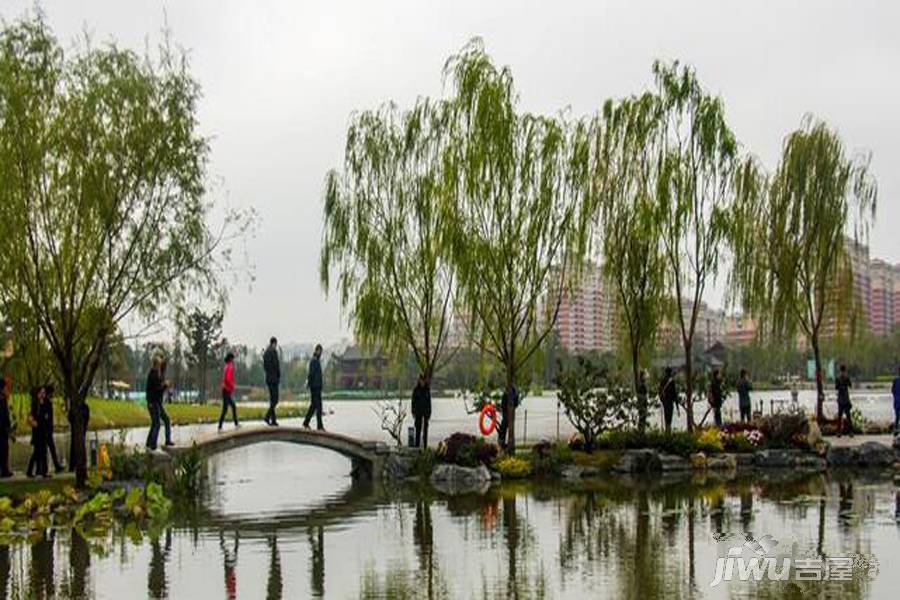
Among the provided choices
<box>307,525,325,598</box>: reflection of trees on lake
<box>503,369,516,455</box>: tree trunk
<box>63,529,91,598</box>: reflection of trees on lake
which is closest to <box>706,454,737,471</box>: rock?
<box>503,369,516,455</box>: tree trunk

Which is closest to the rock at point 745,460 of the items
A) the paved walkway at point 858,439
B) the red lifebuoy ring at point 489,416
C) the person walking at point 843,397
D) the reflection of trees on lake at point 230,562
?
the paved walkway at point 858,439

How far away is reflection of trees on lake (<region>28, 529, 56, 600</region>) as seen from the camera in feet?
41.6

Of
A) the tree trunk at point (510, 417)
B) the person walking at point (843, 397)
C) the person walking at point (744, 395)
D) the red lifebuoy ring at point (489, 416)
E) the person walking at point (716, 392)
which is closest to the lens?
the tree trunk at point (510, 417)

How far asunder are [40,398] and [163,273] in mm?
3212

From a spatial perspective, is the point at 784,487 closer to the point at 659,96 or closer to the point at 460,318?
the point at 460,318

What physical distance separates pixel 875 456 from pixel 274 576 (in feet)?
56.2

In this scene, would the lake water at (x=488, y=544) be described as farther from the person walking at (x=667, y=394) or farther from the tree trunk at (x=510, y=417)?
the person walking at (x=667, y=394)

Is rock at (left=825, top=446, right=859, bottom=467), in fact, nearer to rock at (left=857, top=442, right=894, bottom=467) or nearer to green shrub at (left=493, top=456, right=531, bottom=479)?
rock at (left=857, top=442, right=894, bottom=467)

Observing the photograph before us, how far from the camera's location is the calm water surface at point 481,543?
12508 mm

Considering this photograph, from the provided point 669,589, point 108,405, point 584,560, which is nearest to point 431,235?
point 584,560

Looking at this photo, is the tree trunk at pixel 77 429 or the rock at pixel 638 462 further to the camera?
the rock at pixel 638 462

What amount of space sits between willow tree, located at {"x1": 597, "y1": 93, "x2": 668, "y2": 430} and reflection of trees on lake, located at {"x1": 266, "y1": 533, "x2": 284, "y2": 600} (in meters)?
15.3

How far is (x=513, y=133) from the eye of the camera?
1054 inches

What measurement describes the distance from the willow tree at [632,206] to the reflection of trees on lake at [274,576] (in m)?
15.3
